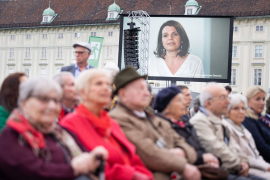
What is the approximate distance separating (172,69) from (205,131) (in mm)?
20173

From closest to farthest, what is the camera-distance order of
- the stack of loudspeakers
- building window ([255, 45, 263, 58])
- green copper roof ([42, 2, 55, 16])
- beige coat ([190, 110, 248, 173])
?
beige coat ([190, 110, 248, 173]), the stack of loudspeakers, building window ([255, 45, 263, 58]), green copper roof ([42, 2, 55, 16])

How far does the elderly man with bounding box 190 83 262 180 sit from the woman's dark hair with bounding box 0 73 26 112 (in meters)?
2.40

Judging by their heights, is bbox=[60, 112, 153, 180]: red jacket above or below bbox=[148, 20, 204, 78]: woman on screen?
below

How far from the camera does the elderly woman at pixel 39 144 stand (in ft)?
9.37

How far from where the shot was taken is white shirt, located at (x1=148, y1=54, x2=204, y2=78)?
25.2 metres

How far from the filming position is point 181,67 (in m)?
25.2

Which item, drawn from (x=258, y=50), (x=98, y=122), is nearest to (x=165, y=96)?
(x=98, y=122)

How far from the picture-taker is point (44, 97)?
10.2 ft

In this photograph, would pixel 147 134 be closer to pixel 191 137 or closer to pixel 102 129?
pixel 102 129

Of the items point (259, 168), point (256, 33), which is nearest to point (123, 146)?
point (259, 168)

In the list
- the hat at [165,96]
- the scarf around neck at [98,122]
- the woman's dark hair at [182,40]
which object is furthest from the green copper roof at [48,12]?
the scarf around neck at [98,122]

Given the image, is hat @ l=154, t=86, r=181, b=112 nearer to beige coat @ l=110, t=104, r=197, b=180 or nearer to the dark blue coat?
beige coat @ l=110, t=104, r=197, b=180

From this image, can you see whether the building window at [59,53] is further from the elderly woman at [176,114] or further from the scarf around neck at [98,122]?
the scarf around neck at [98,122]

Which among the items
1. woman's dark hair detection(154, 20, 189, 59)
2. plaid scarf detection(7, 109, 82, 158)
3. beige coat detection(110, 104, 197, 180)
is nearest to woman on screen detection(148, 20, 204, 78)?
woman's dark hair detection(154, 20, 189, 59)
